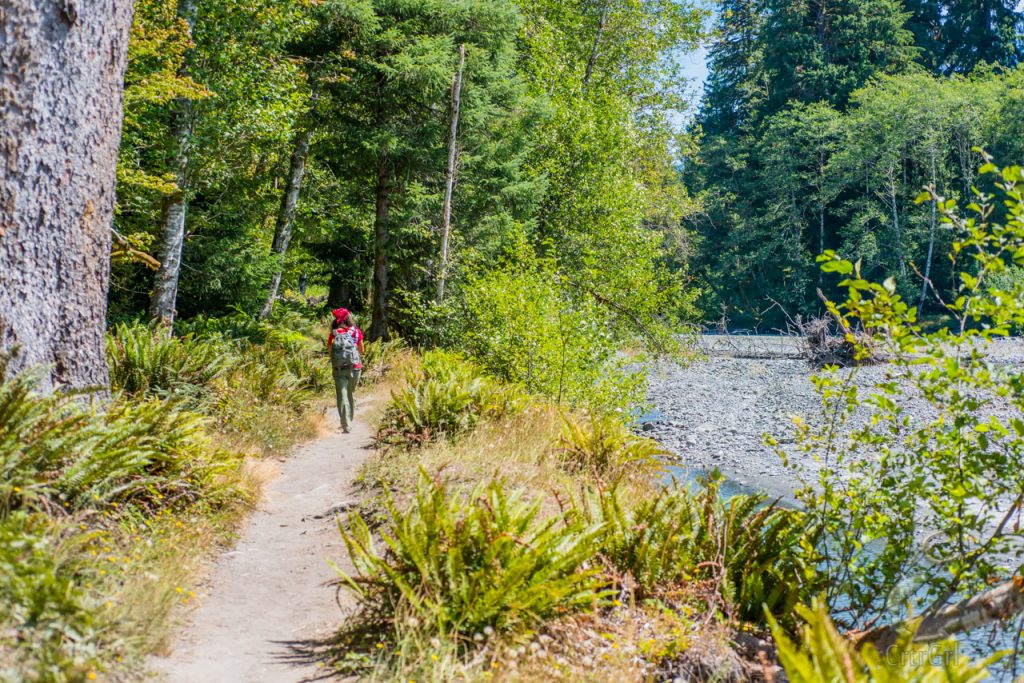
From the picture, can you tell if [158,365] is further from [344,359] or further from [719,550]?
[719,550]

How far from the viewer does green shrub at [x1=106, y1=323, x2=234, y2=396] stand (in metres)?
8.52

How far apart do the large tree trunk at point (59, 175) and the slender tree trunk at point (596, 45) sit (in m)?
18.7

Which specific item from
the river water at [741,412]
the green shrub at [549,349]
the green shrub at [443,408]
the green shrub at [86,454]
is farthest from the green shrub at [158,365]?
the river water at [741,412]

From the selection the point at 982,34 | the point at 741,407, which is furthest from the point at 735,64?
the point at 741,407

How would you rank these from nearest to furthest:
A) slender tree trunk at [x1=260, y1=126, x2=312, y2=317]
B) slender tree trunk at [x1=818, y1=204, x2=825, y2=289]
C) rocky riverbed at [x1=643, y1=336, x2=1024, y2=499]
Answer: rocky riverbed at [x1=643, y1=336, x2=1024, y2=499]
slender tree trunk at [x1=260, y1=126, x2=312, y2=317]
slender tree trunk at [x1=818, y1=204, x2=825, y2=289]

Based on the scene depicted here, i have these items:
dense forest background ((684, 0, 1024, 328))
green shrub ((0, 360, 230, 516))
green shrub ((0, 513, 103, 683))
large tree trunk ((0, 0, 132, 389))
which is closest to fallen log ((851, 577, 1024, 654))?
green shrub ((0, 513, 103, 683))

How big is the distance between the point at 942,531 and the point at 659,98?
25213 millimetres

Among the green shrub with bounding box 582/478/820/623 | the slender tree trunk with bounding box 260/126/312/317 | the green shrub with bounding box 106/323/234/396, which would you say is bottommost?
the green shrub with bounding box 582/478/820/623

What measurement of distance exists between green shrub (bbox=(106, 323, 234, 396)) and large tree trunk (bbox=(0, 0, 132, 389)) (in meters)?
2.31

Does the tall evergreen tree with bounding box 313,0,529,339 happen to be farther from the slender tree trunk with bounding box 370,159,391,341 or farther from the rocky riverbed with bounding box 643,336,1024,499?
the rocky riverbed with bounding box 643,336,1024,499

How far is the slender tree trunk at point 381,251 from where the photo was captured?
1806 centimetres

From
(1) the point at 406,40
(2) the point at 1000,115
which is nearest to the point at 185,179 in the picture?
(1) the point at 406,40

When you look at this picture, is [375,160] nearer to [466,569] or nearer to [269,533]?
[269,533]

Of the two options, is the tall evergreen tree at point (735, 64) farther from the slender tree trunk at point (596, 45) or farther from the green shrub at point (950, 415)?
the green shrub at point (950, 415)
